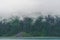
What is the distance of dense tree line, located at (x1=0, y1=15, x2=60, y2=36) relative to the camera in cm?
385

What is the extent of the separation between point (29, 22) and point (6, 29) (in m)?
0.49

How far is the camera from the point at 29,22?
394cm

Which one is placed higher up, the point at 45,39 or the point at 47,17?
the point at 47,17

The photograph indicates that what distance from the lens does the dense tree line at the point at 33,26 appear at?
151 inches

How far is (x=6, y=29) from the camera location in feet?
12.5

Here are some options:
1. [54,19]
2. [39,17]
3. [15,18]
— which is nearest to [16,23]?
[15,18]

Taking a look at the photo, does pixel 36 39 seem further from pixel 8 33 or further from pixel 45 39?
pixel 8 33

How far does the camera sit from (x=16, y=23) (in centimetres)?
389

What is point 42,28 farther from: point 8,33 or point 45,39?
point 8,33

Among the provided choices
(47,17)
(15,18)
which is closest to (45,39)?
(47,17)

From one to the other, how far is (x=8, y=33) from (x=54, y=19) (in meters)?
0.97

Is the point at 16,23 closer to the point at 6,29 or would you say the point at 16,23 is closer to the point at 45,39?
the point at 6,29

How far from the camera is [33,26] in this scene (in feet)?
12.9

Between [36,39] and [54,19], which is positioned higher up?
[54,19]
